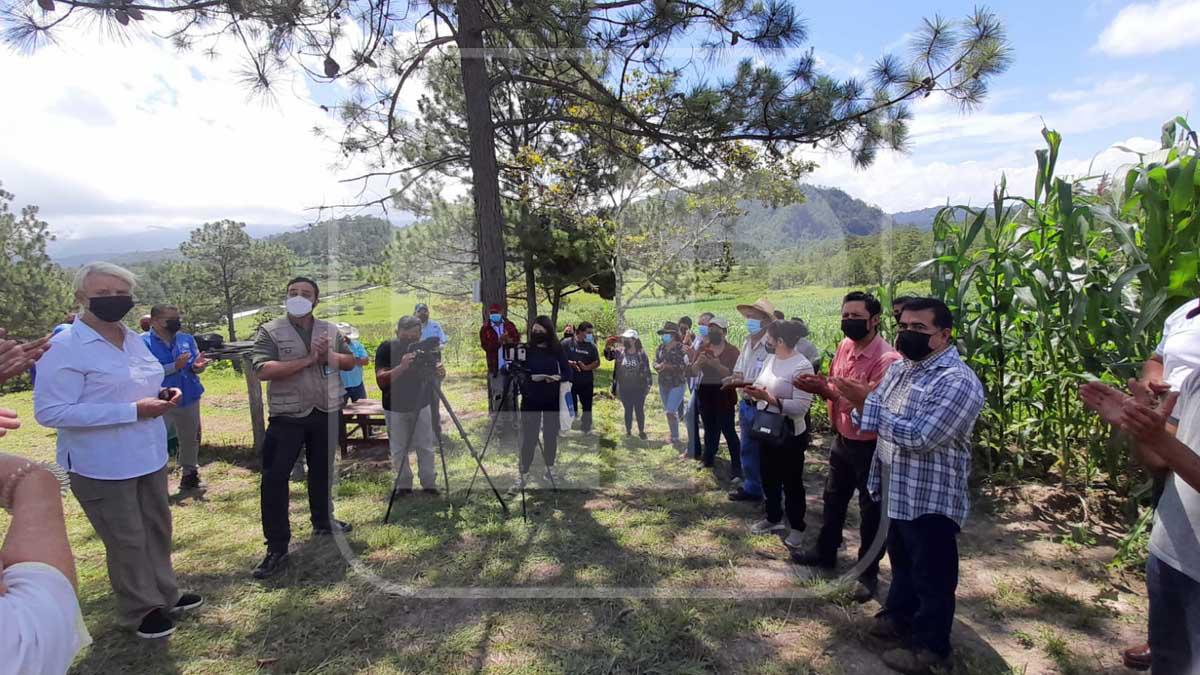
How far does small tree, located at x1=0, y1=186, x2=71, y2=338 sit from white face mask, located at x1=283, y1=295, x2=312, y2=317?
70.7 ft

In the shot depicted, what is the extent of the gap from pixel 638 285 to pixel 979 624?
9.63 m

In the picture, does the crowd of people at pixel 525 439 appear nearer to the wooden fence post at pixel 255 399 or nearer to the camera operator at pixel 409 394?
the camera operator at pixel 409 394

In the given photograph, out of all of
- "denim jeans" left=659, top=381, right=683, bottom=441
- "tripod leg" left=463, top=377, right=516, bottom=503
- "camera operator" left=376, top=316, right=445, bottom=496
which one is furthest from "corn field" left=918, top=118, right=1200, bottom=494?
"camera operator" left=376, top=316, right=445, bottom=496

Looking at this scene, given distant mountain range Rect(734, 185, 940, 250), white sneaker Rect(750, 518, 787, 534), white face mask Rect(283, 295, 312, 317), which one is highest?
distant mountain range Rect(734, 185, 940, 250)

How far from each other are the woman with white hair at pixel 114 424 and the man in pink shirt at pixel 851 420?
331 centimetres

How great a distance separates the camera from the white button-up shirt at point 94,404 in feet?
8.11

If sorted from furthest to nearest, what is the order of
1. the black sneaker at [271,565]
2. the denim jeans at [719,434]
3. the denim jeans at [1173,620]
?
the denim jeans at [719,434] → the black sneaker at [271,565] → the denim jeans at [1173,620]

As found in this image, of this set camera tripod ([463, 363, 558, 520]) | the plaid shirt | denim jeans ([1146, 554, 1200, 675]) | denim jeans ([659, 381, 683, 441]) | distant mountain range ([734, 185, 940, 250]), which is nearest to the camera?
denim jeans ([1146, 554, 1200, 675])

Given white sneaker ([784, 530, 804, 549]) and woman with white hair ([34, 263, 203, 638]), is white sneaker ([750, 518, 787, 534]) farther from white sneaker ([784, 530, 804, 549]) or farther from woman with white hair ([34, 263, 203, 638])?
woman with white hair ([34, 263, 203, 638])

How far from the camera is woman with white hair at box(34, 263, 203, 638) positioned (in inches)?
98.0

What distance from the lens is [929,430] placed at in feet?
7.22

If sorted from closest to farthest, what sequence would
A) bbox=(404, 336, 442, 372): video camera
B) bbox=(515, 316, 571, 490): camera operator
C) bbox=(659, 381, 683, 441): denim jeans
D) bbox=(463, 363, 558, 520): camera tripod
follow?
bbox=(404, 336, 442, 372): video camera → bbox=(463, 363, 558, 520): camera tripod → bbox=(515, 316, 571, 490): camera operator → bbox=(659, 381, 683, 441): denim jeans

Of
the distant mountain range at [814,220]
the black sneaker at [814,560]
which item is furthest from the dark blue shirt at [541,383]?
the distant mountain range at [814,220]

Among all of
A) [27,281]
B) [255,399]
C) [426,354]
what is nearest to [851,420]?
[426,354]
